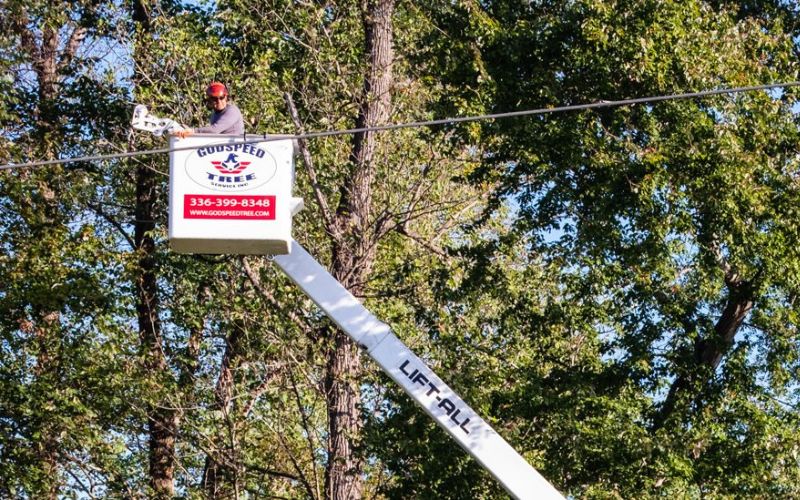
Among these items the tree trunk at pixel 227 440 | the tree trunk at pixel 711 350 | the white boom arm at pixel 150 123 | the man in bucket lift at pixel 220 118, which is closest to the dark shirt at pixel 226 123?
the man in bucket lift at pixel 220 118

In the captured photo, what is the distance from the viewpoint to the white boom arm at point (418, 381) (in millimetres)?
11680

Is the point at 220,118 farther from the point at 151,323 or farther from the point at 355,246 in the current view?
the point at 151,323

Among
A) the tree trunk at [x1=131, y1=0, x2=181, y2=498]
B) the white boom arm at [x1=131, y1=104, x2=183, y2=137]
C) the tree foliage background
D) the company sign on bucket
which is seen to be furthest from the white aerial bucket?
the tree trunk at [x1=131, y1=0, x2=181, y2=498]

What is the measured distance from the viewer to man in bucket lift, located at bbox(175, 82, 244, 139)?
1056 centimetres

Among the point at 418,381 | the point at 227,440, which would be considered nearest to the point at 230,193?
the point at 418,381

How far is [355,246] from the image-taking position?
704 inches

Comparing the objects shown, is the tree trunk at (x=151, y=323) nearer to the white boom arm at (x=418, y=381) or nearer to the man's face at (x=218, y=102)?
the white boom arm at (x=418, y=381)

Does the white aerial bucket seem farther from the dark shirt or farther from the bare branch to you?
the bare branch

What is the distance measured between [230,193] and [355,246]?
759 centimetres

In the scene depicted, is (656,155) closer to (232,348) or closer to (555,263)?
(555,263)

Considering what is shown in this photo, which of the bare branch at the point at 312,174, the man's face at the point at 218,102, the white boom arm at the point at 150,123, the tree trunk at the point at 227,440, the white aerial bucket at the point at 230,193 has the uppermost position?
the bare branch at the point at 312,174

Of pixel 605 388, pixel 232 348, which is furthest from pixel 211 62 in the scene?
pixel 605 388

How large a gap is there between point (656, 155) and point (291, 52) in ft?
18.2

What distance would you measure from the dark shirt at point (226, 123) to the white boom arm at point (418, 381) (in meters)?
1.38
